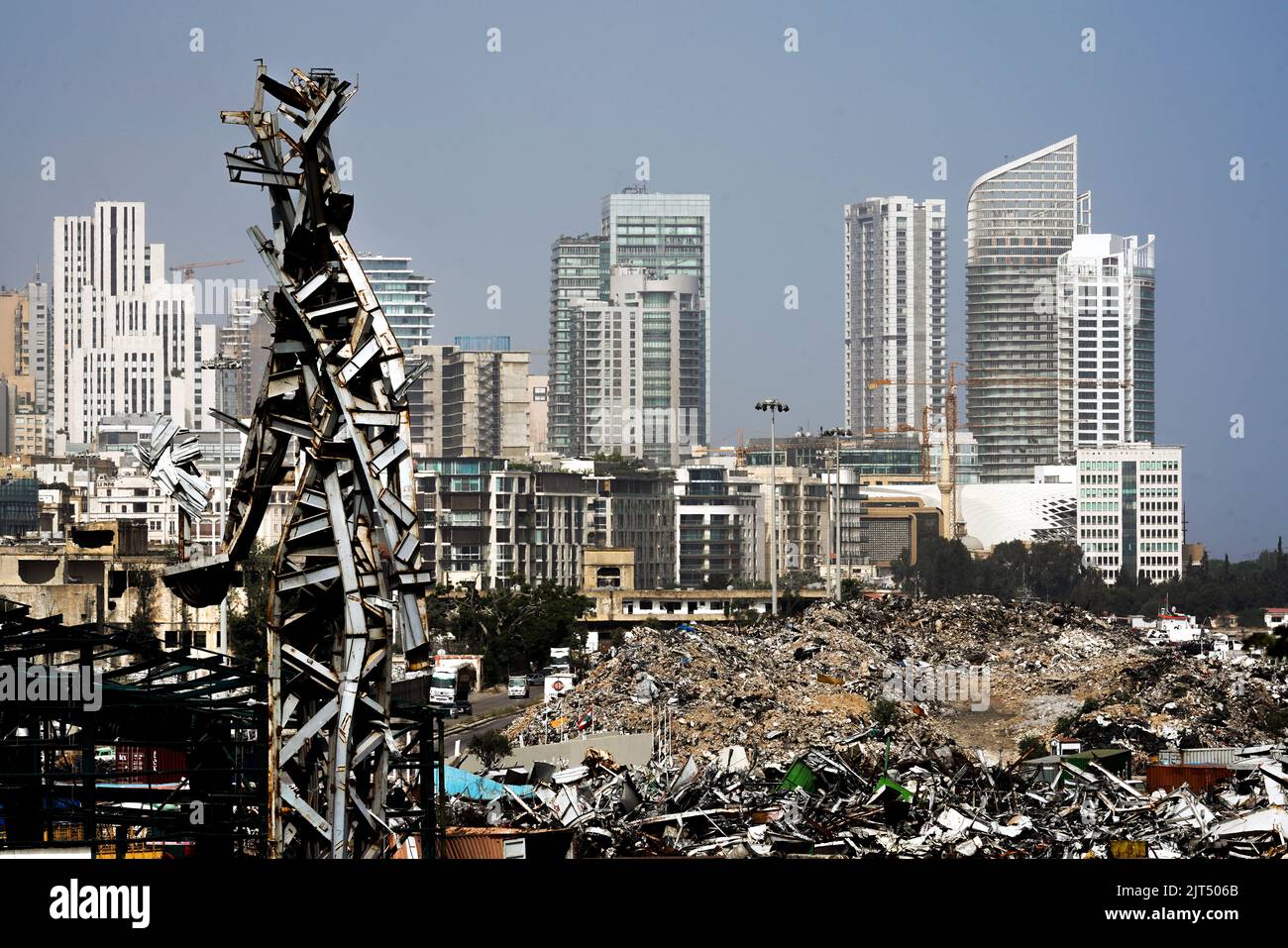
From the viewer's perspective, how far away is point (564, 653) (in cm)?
5075

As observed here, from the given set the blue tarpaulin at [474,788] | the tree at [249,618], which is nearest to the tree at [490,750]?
the blue tarpaulin at [474,788]

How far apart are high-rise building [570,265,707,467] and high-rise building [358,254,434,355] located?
65.4 ft

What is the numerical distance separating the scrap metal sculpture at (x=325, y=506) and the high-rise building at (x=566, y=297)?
501 feet

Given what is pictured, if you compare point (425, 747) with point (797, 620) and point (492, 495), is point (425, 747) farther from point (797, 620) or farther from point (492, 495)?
point (492, 495)

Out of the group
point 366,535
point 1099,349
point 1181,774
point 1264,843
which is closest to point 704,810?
point 1264,843

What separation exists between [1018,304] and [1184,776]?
16292 centimetres

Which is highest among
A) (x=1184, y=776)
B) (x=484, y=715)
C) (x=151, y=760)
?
(x=151, y=760)

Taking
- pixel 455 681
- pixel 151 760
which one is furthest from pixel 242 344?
pixel 151 760

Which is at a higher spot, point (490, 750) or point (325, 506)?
point (325, 506)

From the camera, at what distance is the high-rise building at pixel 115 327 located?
154m

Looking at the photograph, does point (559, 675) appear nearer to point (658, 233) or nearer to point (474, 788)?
point (474, 788)

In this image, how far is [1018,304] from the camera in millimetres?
182000

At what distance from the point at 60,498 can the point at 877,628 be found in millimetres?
43104

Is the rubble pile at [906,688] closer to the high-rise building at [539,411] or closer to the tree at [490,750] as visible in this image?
the tree at [490,750]
